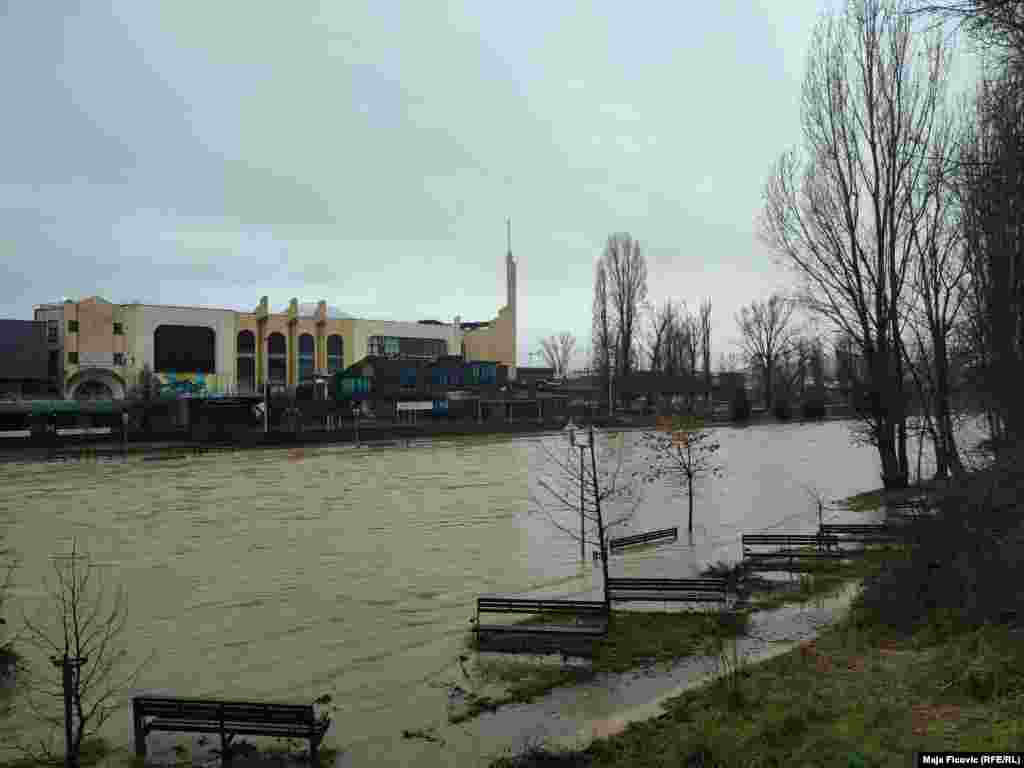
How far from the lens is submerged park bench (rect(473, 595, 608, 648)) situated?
37.3 feet

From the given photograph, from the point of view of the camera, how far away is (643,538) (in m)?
20.0

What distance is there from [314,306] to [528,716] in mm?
101195

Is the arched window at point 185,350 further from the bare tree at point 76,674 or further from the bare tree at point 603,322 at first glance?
the bare tree at point 76,674

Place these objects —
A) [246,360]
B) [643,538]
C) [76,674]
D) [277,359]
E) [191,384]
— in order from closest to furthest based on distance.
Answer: [76,674] → [643,538] → [191,384] → [246,360] → [277,359]

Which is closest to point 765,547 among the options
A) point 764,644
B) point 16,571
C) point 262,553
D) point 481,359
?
point 764,644

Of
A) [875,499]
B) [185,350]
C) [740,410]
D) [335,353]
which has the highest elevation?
[335,353]

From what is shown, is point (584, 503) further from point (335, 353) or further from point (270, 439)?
point (335, 353)

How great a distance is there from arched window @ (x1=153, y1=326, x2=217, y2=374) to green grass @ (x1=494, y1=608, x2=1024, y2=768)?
249ft

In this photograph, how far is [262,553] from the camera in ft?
67.6

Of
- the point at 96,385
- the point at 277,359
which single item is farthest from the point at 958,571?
the point at 277,359

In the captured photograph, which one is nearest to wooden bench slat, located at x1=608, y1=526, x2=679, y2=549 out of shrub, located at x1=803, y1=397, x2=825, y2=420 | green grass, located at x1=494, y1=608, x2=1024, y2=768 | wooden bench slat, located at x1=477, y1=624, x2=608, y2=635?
wooden bench slat, located at x1=477, y1=624, x2=608, y2=635

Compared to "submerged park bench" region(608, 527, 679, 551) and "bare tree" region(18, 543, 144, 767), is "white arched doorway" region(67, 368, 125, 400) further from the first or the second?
"submerged park bench" region(608, 527, 679, 551)

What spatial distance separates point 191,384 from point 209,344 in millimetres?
4722

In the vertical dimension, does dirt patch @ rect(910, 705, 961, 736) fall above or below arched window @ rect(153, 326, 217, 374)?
below
